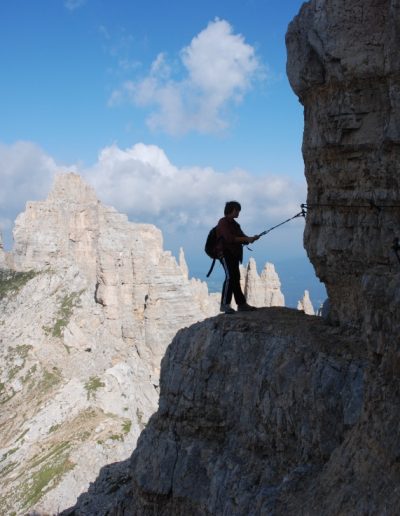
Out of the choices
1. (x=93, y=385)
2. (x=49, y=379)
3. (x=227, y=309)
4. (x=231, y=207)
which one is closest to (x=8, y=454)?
(x=93, y=385)

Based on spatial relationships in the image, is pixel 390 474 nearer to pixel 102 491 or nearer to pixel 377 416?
Answer: pixel 377 416

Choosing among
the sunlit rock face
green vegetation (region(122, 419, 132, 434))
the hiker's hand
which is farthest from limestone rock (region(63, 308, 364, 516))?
green vegetation (region(122, 419, 132, 434))

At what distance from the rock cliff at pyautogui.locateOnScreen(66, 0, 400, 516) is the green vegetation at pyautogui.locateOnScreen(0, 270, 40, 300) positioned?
71388 mm

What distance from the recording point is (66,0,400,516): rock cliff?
9844 mm

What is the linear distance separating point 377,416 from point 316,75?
26.2ft

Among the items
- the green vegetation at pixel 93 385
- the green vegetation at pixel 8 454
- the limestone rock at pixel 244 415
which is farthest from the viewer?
the green vegetation at pixel 93 385

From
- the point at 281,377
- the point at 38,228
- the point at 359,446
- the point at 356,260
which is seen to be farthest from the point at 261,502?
the point at 38,228

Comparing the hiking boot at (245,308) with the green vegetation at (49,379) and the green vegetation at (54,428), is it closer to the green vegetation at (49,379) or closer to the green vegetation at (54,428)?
the green vegetation at (54,428)

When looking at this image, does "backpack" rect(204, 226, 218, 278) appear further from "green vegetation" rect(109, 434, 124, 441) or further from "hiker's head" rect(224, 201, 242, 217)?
"green vegetation" rect(109, 434, 124, 441)

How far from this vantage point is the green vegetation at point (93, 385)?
59469 mm

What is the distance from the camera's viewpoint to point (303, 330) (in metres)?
13.2

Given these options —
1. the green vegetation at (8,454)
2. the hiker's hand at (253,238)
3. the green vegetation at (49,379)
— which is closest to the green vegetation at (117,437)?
the green vegetation at (8,454)

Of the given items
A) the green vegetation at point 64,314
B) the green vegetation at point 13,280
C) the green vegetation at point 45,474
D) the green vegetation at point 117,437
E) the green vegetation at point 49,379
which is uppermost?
the green vegetation at point 13,280

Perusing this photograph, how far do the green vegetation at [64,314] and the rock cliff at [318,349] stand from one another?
60.1 m
